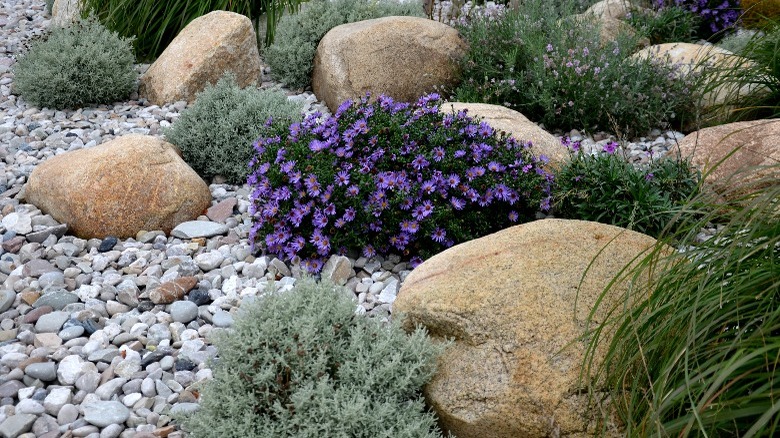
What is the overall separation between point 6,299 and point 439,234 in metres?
2.15

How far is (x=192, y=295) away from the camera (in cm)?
386

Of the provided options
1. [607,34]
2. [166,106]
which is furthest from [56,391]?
[607,34]

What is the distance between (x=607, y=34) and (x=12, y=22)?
22.1 ft

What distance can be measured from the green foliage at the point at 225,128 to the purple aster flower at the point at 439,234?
63.5 inches

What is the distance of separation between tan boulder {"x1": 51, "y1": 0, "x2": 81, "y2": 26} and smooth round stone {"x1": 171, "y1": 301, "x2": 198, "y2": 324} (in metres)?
4.84

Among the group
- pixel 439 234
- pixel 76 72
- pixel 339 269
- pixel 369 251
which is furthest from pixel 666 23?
Answer: pixel 76 72

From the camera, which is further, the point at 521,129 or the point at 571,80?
the point at 571,80

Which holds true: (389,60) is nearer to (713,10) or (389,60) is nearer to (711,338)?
(713,10)

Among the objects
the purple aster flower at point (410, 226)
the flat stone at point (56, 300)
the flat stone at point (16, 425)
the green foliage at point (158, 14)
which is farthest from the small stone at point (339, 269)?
the green foliage at point (158, 14)

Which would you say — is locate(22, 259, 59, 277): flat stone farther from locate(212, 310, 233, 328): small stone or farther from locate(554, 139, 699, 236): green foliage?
locate(554, 139, 699, 236): green foliage

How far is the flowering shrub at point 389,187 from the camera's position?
394 centimetres

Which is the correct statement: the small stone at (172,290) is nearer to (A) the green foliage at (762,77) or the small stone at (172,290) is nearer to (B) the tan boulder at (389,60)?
(B) the tan boulder at (389,60)

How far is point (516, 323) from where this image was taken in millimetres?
2801

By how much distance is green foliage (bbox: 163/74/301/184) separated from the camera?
515 centimetres
